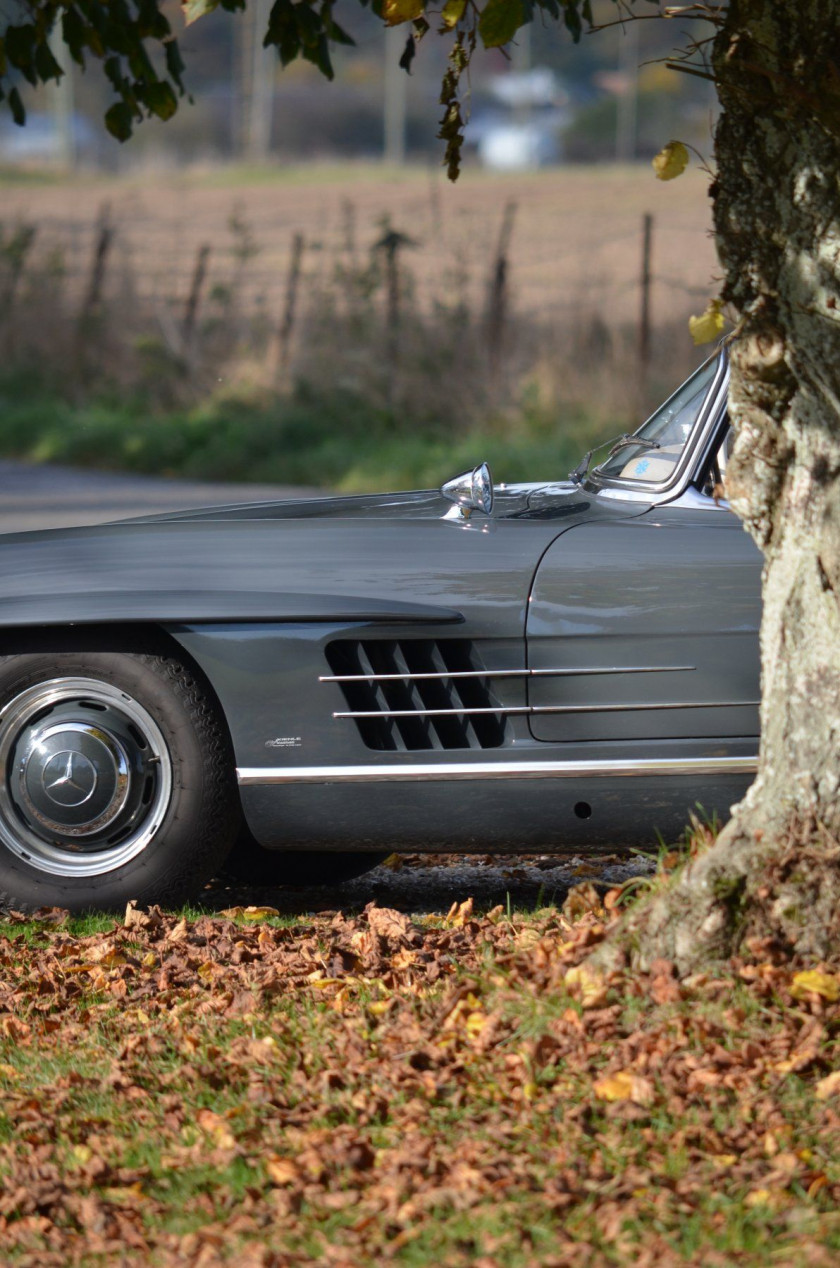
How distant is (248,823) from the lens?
434 centimetres

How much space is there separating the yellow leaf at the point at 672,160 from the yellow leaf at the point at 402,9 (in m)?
0.62

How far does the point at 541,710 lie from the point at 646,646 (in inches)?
12.0

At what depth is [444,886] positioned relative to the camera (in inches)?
201

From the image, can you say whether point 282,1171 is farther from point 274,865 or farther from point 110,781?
point 274,865

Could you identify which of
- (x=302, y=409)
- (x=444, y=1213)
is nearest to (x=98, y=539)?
(x=444, y=1213)

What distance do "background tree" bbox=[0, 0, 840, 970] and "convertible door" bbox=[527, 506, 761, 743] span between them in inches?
21.2

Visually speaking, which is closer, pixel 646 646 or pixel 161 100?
pixel 646 646

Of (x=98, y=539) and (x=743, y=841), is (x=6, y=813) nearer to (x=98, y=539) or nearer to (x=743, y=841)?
(x=98, y=539)

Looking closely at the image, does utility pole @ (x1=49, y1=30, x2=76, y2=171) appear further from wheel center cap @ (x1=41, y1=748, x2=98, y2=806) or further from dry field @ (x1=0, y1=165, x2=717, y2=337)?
wheel center cap @ (x1=41, y1=748, x2=98, y2=806)

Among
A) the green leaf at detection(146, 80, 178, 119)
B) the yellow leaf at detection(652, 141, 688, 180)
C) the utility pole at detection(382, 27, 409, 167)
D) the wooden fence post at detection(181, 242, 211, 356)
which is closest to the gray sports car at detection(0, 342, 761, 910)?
the yellow leaf at detection(652, 141, 688, 180)

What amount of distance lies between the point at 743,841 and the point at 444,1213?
112cm

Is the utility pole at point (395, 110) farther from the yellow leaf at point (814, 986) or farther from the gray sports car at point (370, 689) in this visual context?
the yellow leaf at point (814, 986)

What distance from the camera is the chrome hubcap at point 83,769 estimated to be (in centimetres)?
437

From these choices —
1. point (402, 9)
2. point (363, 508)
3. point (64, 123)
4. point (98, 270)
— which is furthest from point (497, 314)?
point (64, 123)
